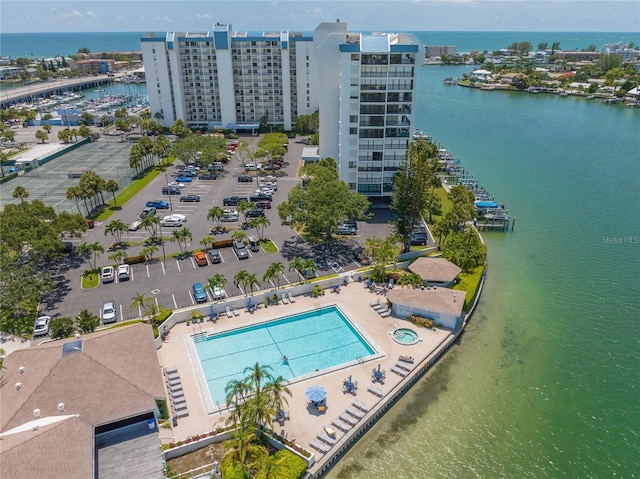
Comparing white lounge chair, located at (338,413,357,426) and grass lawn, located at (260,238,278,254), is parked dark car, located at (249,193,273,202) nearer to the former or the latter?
grass lawn, located at (260,238,278,254)

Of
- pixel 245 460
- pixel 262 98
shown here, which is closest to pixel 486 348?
pixel 245 460

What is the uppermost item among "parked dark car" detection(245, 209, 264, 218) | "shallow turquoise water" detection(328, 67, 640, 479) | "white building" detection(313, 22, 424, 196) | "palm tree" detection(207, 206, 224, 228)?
"white building" detection(313, 22, 424, 196)

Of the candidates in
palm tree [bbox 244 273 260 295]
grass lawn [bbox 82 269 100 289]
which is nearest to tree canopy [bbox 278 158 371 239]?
palm tree [bbox 244 273 260 295]

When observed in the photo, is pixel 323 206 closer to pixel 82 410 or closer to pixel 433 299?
pixel 433 299

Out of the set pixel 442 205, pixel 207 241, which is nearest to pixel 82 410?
pixel 207 241

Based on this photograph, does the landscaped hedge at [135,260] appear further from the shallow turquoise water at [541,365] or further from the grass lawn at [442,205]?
the grass lawn at [442,205]

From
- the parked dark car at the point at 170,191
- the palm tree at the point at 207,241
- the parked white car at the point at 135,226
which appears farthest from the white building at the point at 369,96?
the parked white car at the point at 135,226
